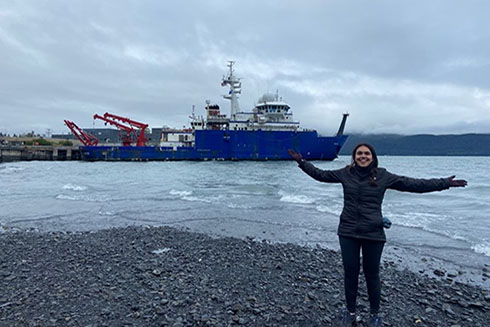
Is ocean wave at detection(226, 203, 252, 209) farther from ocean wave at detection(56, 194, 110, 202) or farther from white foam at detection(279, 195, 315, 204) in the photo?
ocean wave at detection(56, 194, 110, 202)

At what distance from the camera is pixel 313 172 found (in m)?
3.54

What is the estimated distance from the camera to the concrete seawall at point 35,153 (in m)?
54.2

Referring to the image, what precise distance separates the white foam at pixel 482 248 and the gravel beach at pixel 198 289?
2979 millimetres

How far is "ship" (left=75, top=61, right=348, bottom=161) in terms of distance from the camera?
46625mm

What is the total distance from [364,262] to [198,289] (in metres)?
2.41

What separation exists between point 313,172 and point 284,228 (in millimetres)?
6029

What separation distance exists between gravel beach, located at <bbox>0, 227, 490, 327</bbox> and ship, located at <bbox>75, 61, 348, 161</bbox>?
39.0 m

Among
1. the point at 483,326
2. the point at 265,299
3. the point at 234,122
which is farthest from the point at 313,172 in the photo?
the point at 234,122

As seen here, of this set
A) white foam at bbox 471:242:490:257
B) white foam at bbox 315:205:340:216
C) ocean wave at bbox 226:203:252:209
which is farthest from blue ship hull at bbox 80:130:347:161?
white foam at bbox 471:242:490:257

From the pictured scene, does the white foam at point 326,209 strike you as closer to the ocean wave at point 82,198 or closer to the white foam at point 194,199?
the white foam at point 194,199

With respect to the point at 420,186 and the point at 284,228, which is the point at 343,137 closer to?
the point at 284,228

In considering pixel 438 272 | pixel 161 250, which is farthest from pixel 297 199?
pixel 161 250

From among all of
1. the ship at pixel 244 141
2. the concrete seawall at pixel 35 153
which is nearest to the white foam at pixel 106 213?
the ship at pixel 244 141

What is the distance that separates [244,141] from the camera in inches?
1833
